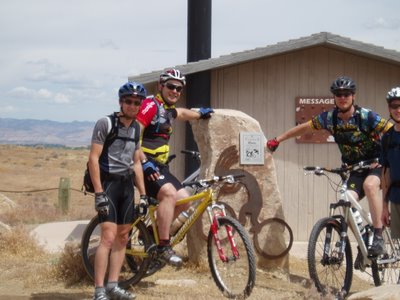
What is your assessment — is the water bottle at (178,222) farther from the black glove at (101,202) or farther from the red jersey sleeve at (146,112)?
the black glove at (101,202)

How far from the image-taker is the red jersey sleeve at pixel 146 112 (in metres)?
7.46

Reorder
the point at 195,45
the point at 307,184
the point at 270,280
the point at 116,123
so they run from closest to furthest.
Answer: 1. the point at 116,123
2. the point at 270,280
3. the point at 307,184
4. the point at 195,45

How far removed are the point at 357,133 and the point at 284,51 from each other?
146 inches

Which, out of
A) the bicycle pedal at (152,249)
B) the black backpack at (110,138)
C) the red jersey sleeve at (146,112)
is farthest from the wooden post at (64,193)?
the black backpack at (110,138)

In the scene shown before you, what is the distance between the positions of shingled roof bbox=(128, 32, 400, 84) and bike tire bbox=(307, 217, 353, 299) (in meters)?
4.05

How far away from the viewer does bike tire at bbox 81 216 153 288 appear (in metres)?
7.58

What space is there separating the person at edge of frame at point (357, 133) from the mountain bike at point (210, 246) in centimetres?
116

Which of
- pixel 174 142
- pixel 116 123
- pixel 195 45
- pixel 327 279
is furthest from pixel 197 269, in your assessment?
pixel 195 45

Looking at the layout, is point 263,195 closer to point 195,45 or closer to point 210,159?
point 210,159

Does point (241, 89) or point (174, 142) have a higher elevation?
point (241, 89)

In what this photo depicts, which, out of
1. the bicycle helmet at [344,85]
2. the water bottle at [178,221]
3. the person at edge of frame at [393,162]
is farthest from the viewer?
the water bottle at [178,221]

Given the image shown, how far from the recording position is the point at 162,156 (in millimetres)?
7750

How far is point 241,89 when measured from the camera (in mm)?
11719

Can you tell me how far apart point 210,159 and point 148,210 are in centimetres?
145
